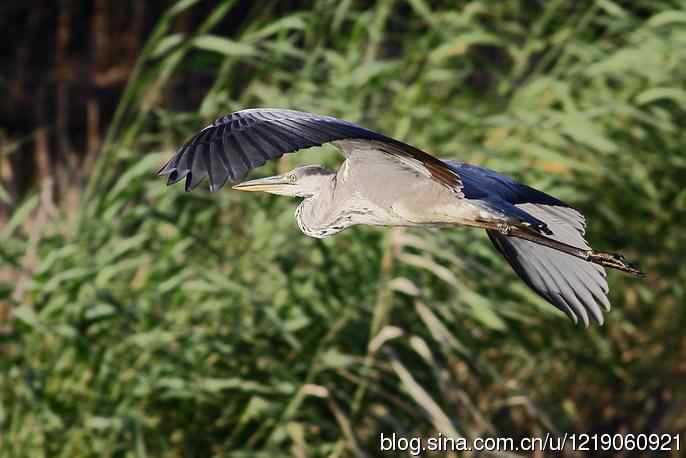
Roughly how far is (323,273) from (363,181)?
149cm

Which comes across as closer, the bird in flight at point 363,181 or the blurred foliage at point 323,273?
the bird in flight at point 363,181

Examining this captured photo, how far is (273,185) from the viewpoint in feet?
7.20

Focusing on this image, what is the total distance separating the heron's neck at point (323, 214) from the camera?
6.38 feet

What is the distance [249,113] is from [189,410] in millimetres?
1574

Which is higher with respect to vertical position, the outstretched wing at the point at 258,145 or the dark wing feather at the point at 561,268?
the outstretched wing at the point at 258,145

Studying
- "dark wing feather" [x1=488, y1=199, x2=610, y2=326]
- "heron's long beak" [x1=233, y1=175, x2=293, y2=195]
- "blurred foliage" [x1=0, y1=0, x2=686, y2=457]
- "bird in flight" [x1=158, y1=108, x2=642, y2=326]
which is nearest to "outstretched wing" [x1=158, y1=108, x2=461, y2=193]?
"bird in flight" [x1=158, y1=108, x2=642, y2=326]

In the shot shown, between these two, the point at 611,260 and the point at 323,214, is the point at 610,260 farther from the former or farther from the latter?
the point at 323,214

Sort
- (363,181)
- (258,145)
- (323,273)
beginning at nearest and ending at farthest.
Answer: (258,145), (363,181), (323,273)

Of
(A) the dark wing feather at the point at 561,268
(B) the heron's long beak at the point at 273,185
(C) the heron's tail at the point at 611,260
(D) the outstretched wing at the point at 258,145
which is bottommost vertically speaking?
(A) the dark wing feather at the point at 561,268

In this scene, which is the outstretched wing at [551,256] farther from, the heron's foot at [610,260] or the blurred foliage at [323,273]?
the blurred foliage at [323,273]

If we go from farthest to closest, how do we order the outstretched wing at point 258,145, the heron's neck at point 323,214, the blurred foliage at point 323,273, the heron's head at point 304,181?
the blurred foliage at point 323,273, the heron's head at point 304,181, the heron's neck at point 323,214, the outstretched wing at point 258,145

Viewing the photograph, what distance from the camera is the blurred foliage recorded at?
3.25m

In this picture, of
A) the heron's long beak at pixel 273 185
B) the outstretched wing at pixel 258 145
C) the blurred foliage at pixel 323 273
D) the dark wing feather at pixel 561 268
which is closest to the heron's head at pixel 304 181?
the heron's long beak at pixel 273 185

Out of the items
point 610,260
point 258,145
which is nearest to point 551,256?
point 610,260
